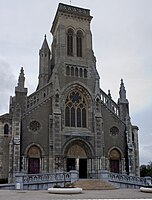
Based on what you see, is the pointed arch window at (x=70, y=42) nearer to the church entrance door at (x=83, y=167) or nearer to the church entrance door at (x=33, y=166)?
the church entrance door at (x=83, y=167)

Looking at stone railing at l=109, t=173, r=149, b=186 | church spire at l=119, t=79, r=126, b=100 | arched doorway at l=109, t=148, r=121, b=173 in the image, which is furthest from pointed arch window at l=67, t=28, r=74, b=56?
stone railing at l=109, t=173, r=149, b=186

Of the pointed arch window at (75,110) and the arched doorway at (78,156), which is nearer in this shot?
the arched doorway at (78,156)

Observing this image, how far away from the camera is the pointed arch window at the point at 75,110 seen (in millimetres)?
38156

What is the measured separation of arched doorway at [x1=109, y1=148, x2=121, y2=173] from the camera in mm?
38375

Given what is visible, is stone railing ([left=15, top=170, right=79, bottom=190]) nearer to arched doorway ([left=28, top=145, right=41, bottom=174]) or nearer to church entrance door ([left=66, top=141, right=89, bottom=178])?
arched doorway ([left=28, top=145, right=41, bottom=174])

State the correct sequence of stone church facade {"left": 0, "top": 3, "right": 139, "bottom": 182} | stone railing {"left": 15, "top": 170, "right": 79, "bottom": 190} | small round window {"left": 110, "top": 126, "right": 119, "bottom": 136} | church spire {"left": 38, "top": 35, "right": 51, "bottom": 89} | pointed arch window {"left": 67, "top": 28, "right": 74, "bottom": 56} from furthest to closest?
church spire {"left": 38, "top": 35, "right": 51, "bottom": 89}
pointed arch window {"left": 67, "top": 28, "right": 74, "bottom": 56}
small round window {"left": 110, "top": 126, "right": 119, "bottom": 136}
stone church facade {"left": 0, "top": 3, "right": 139, "bottom": 182}
stone railing {"left": 15, "top": 170, "right": 79, "bottom": 190}

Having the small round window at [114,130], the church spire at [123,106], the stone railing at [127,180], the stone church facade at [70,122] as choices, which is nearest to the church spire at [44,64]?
the stone church facade at [70,122]

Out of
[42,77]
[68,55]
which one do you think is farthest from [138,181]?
[42,77]

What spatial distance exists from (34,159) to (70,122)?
6.65m

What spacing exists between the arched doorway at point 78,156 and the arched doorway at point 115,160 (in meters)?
3.46

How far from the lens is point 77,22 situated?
141 feet

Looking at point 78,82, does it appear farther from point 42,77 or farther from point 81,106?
point 42,77

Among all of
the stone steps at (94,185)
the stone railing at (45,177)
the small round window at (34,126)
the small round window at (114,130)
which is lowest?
the stone steps at (94,185)

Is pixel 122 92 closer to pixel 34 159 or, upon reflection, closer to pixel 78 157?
pixel 78 157
